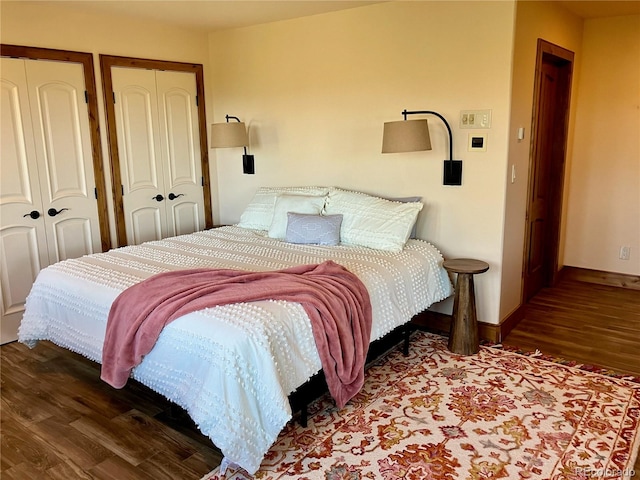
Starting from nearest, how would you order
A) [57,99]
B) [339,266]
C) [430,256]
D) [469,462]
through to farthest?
[469,462]
[339,266]
[430,256]
[57,99]

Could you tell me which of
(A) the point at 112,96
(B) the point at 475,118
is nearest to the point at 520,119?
(B) the point at 475,118

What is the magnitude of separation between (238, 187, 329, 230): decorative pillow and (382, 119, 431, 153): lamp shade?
2.75 ft

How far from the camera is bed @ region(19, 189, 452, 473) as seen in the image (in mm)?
2104

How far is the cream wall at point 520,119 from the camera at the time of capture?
131 inches

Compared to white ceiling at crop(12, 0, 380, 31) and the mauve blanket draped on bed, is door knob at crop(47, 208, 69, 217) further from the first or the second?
the mauve blanket draped on bed

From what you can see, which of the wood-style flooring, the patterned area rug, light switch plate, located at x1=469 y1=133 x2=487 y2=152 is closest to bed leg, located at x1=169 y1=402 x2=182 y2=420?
the wood-style flooring

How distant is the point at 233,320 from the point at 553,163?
3.62 meters

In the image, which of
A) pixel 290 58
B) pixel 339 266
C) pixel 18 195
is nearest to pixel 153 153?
pixel 18 195

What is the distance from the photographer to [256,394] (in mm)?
2123

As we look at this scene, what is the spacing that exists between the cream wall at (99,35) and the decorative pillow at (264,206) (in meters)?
1.14

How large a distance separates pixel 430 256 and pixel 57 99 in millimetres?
2982

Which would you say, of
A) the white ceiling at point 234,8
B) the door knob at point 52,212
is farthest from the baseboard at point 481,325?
the door knob at point 52,212

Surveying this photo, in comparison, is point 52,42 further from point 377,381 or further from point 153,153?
point 377,381

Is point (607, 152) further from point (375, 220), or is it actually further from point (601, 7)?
point (375, 220)
